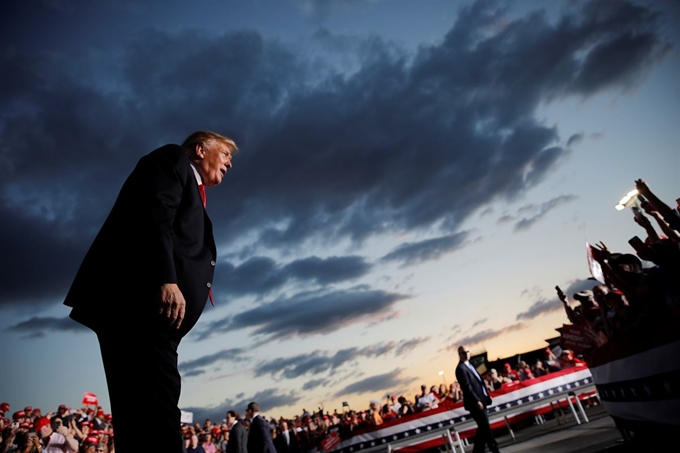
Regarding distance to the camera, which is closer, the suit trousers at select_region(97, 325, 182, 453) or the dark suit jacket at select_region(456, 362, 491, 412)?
the suit trousers at select_region(97, 325, 182, 453)

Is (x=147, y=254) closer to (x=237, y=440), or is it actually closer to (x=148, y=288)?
(x=148, y=288)

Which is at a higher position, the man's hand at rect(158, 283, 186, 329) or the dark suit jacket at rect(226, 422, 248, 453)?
the man's hand at rect(158, 283, 186, 329)

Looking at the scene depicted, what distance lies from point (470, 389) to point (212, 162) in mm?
6932

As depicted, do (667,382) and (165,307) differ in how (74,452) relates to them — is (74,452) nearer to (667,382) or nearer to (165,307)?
(165,307)

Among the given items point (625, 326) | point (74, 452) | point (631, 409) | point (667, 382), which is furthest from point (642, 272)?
point (74, 452)

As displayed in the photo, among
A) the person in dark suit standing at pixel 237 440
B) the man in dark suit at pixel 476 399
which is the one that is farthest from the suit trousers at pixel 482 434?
the person in dark suit standing at pixel 237 440

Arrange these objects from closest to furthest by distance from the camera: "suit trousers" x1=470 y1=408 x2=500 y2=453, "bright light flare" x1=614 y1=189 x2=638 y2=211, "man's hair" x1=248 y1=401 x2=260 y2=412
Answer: "bright light flare" x1=614 y1=189 x2=638 y2=211
"suit trousers" x1=470 y1=408 x2=500 y2=453
"man's hair" x1=248 y1=401 x2=260 y2=412

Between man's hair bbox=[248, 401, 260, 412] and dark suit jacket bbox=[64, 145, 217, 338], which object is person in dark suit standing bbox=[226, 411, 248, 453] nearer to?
man's hair bbox=[248, 401, 260, 412]

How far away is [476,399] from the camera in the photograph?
24.9 ft

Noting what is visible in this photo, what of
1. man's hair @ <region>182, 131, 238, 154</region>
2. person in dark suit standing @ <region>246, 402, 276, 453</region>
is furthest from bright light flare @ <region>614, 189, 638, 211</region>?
person in dark suit standing @ <region>246, 402, 276, 453</region>

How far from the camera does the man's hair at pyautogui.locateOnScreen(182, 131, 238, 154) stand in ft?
9.09

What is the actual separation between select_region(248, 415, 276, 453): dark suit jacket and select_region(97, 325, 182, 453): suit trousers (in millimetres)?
8321

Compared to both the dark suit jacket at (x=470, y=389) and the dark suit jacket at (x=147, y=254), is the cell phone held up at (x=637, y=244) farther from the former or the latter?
the dark suit jacket at (x=147, y=254)

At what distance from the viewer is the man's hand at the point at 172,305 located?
1898 millimetres
